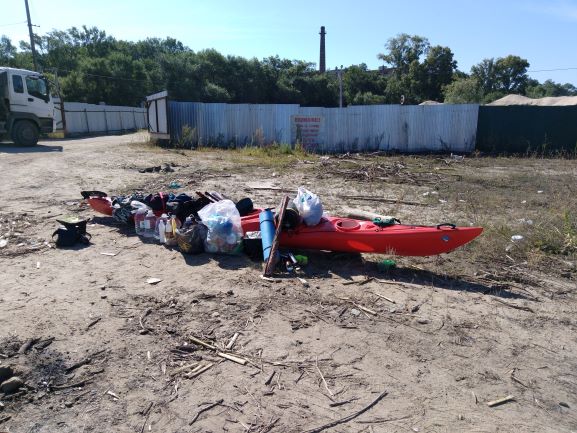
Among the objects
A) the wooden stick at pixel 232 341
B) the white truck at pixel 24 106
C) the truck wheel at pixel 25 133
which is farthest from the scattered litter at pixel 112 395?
the truck wheel at pixel 25 133

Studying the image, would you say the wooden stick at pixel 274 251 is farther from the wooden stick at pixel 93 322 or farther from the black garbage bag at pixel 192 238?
the wooden stick at pixel 93 322

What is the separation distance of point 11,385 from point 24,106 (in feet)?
53.2

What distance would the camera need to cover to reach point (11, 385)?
2.55m

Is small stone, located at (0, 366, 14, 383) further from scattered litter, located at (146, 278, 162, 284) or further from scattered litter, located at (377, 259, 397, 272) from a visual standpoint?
scattered litter, located at (377, 259, 397, 272)

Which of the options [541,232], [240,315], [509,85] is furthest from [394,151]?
[509,85]

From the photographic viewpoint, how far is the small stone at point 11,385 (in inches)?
100.0

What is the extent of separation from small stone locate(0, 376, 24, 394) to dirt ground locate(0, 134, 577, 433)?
0.05 m

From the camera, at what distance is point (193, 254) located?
15.9 feet

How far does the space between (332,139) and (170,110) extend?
261 inches

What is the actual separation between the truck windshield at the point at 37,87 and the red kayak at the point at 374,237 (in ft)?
48.9

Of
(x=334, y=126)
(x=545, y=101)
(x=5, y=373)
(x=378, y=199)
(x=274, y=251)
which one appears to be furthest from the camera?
(x=545, y=101)

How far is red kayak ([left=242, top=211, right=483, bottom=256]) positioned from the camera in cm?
427

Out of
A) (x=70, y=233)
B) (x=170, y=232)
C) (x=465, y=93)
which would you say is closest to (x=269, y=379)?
(x=170, y=232)

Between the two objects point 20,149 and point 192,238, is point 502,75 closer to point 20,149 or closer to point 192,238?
point 20,149
